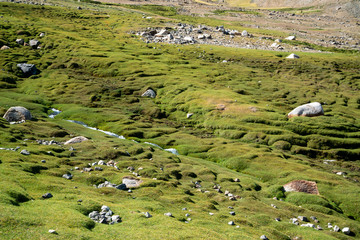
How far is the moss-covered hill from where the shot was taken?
78.2ft

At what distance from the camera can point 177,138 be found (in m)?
63.8

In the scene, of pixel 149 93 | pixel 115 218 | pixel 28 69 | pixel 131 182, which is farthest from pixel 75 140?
pixel 28 69

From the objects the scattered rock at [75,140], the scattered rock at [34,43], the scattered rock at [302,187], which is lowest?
the scattered rock at [302,187]

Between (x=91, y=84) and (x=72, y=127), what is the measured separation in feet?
137

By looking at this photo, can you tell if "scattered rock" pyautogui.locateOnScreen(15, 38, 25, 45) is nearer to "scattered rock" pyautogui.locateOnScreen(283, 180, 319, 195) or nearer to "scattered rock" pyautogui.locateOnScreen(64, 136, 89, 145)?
"scattered rock" pyautogui.locateOnScreen(64, 136, 89, 145)

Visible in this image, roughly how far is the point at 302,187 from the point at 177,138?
96.7 feet

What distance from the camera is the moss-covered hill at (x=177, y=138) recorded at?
23844mm

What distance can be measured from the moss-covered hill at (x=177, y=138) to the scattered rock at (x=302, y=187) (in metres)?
1.52

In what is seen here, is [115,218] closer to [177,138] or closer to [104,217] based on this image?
[104,217]

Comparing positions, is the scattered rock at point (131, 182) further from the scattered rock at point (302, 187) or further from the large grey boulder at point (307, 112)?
the large grey boulder at point (307, 112)

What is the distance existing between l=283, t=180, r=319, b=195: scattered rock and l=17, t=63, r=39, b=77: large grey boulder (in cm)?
10150

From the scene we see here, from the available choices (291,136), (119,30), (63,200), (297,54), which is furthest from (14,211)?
(119,30)

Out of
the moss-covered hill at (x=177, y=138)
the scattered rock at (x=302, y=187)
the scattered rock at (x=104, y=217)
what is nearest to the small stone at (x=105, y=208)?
the scattered rock at (x=104, y=217)

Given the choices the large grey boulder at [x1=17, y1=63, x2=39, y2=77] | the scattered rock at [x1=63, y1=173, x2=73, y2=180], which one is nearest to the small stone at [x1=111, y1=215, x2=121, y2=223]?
the scattered rock at [x1=63, y1=173, x2=73, y2=180]
